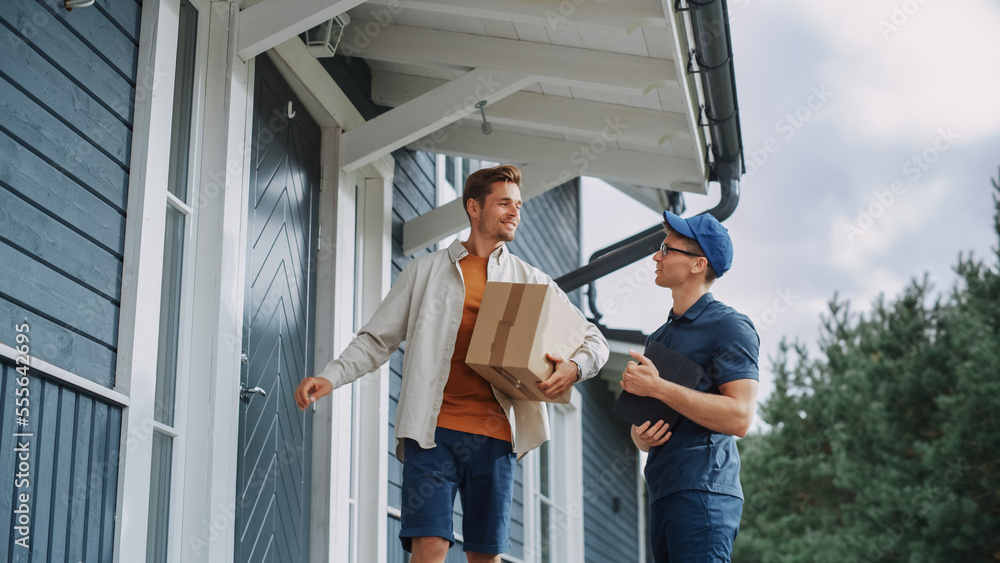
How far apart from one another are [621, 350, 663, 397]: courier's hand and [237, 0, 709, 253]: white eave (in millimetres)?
1762

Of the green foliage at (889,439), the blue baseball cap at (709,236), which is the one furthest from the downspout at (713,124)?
the green foliage at (889,439)

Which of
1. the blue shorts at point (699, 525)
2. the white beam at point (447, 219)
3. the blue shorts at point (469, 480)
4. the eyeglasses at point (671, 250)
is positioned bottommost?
the blue shorts at point (699, 525)

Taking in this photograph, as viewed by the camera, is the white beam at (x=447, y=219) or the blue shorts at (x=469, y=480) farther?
the white beam at (x=447, y=219)

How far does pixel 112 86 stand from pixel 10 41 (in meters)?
0.41

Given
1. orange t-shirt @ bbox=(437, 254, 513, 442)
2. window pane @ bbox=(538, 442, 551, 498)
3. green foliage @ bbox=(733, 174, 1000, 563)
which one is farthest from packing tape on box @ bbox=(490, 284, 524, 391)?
green foliage @ bbox=(733, 174, 1000, 563)

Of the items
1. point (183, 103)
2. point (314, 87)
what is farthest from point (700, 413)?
point (314, 87)

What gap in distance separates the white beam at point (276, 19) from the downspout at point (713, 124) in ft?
4.58

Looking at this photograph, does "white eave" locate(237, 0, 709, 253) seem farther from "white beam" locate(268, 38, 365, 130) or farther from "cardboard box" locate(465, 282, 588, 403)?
"cardboard box" locate(465, 282, 588, 403)

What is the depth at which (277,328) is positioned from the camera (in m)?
3.74

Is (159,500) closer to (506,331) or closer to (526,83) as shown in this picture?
(506,331)

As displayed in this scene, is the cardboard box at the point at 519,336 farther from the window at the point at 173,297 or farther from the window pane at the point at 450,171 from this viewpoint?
the window pane at the point at 450,171

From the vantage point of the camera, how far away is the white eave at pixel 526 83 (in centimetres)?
394

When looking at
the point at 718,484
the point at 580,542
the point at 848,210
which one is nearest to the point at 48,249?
the point at 718,484

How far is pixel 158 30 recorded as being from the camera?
2859 mm
